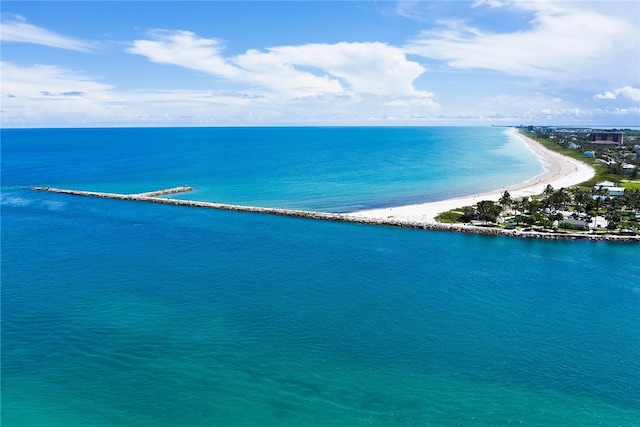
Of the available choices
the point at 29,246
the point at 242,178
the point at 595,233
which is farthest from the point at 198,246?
the point at 242,178

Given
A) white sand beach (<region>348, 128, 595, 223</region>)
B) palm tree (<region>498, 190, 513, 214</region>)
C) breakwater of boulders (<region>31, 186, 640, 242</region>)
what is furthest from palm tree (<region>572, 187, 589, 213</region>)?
breakwater of boulders (<region>31, 186, 640, 242</region>)

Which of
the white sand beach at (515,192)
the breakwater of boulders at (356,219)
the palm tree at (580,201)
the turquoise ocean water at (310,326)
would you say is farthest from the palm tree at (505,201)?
the turquoise ocean water at (310,326)

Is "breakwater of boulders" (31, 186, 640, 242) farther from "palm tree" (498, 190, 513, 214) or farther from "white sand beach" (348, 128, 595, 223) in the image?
"palm tree" (498, 190, 513, 214)

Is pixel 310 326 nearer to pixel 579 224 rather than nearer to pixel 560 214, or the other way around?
pixel 579 224

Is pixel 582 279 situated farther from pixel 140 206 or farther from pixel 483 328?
pixel 140 206

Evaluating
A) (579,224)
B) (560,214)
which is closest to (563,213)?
(560,214)

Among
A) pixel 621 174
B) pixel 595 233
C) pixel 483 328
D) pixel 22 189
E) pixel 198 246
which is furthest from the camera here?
pixel 621 174
